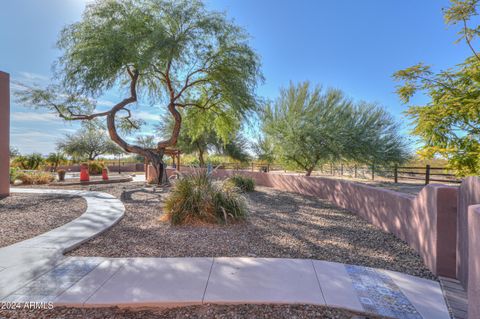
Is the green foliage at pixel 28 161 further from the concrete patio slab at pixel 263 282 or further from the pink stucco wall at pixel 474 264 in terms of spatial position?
the pink stucco wall at pixel 474 264

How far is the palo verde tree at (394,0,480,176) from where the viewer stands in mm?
5086

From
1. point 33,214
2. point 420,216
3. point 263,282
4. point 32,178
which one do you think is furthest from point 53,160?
point 420,216

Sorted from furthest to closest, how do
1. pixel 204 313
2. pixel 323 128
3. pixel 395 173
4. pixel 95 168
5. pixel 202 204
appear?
pixel 95 168, pixel 395 173, pixel 323 128, pixel 202 204, pixel 204 313

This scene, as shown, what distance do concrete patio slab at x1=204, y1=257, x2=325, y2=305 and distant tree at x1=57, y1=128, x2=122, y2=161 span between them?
38283 mm

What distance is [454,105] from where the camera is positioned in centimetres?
520

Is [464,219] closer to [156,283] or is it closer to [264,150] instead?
[156,283]

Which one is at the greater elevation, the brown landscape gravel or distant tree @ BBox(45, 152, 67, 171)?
distant tree @ BBox(45, 152, 67, 171)

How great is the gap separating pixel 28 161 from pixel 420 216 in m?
31.5

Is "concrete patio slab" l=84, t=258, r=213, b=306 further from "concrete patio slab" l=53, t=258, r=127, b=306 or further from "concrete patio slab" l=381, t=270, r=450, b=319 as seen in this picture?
"concrete patio slab" l=381, t=270, r=450, b=319

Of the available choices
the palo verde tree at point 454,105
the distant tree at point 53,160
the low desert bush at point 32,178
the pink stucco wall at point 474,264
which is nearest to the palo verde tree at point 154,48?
the low desert bush at point 32,178

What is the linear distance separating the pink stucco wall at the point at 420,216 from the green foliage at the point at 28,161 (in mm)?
29233

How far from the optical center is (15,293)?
9.26ft

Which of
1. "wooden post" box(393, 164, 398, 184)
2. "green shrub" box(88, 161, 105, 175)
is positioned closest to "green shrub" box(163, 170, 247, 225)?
"wooden post" box(393, 164, 398, 184)

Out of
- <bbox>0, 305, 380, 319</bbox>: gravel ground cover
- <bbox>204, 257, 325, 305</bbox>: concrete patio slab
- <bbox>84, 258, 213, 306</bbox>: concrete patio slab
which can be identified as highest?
<bbox>84, 258, 213, 306</bbox>: concrete patio slab
